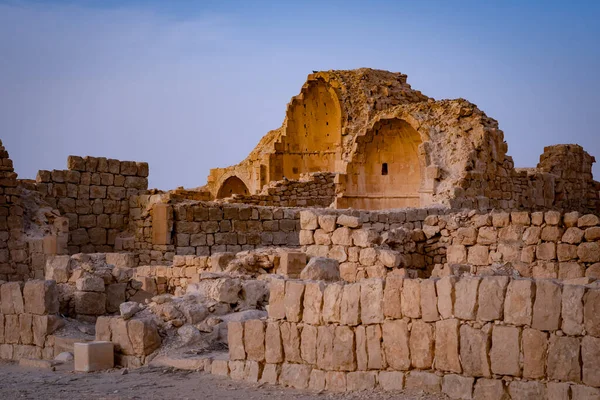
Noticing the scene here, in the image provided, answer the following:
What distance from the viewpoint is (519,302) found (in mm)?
5168

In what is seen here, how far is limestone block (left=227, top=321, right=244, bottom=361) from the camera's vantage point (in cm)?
665

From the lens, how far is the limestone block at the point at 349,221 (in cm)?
996

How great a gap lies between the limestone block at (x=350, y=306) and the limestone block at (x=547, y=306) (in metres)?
1.42

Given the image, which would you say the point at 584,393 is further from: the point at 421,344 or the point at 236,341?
the point at 236,341

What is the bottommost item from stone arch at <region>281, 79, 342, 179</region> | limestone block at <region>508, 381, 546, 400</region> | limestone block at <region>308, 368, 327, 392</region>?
limestone block at <region>308, 368, 327, 392</region>

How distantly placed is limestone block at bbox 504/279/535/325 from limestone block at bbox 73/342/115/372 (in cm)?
393

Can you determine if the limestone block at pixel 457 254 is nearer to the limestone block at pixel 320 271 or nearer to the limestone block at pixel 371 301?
the limestone block at pixel 320 271

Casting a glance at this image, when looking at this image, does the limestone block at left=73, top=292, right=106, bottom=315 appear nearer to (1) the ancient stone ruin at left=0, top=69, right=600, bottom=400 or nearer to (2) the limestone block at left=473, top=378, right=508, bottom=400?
(1) the ancient stone ruin at left=0, top=69, right=600, bottom=400

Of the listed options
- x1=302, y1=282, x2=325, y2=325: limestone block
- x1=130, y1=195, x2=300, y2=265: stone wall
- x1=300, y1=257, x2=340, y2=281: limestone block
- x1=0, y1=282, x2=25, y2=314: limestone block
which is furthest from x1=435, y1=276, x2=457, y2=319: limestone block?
x1=130, y1=195, x2=300, y2=265: stone wall

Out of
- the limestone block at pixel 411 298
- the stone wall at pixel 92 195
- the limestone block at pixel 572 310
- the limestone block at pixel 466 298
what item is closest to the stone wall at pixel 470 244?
the limestone block at pixel 411 298

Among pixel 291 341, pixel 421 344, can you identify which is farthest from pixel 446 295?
pixel 291 341

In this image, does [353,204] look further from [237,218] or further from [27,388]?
[27,388]

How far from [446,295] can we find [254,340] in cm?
181

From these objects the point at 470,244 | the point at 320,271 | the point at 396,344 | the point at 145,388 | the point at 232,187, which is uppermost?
the point at 232,187
